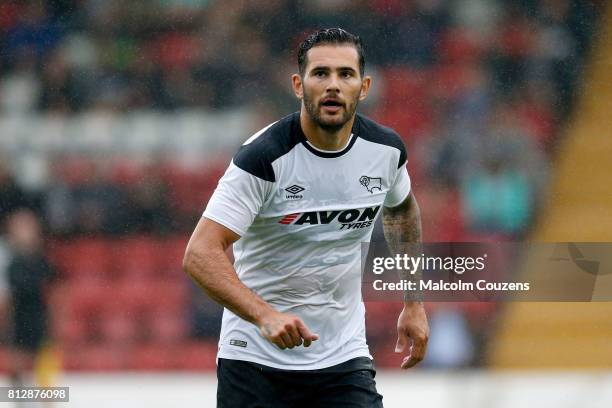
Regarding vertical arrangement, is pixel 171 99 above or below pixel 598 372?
above

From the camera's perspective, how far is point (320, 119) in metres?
3.12

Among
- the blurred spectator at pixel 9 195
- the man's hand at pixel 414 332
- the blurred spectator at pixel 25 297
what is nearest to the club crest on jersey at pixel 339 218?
the man's hand at pixel 414 332

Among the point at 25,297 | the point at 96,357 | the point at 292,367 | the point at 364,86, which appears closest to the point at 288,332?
the point at 292,367

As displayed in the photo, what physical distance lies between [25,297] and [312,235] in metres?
4.32

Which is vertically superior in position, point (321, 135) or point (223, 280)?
point (321, 135)

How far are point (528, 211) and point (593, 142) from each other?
1188 millimetres

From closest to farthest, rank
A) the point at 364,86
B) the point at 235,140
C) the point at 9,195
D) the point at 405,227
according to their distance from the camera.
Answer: the point at 364,86
the point at 405,227
the point at 9,195
the point at 235,140

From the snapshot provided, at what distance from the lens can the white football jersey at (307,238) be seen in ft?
10.3

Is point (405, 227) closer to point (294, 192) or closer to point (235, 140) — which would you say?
point (294, 192)

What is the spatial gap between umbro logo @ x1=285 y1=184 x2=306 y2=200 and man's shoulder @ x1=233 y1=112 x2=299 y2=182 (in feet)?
0.21

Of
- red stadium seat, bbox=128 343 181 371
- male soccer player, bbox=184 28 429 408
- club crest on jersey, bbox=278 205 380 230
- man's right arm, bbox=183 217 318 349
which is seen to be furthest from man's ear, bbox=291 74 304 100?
red stadium seat, bbox=128 343 181 371

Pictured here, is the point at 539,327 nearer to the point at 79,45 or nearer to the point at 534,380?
the point at 534,380

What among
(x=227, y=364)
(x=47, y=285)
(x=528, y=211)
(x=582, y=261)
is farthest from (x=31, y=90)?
(x=227, y=364)

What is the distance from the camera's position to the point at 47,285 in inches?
305
